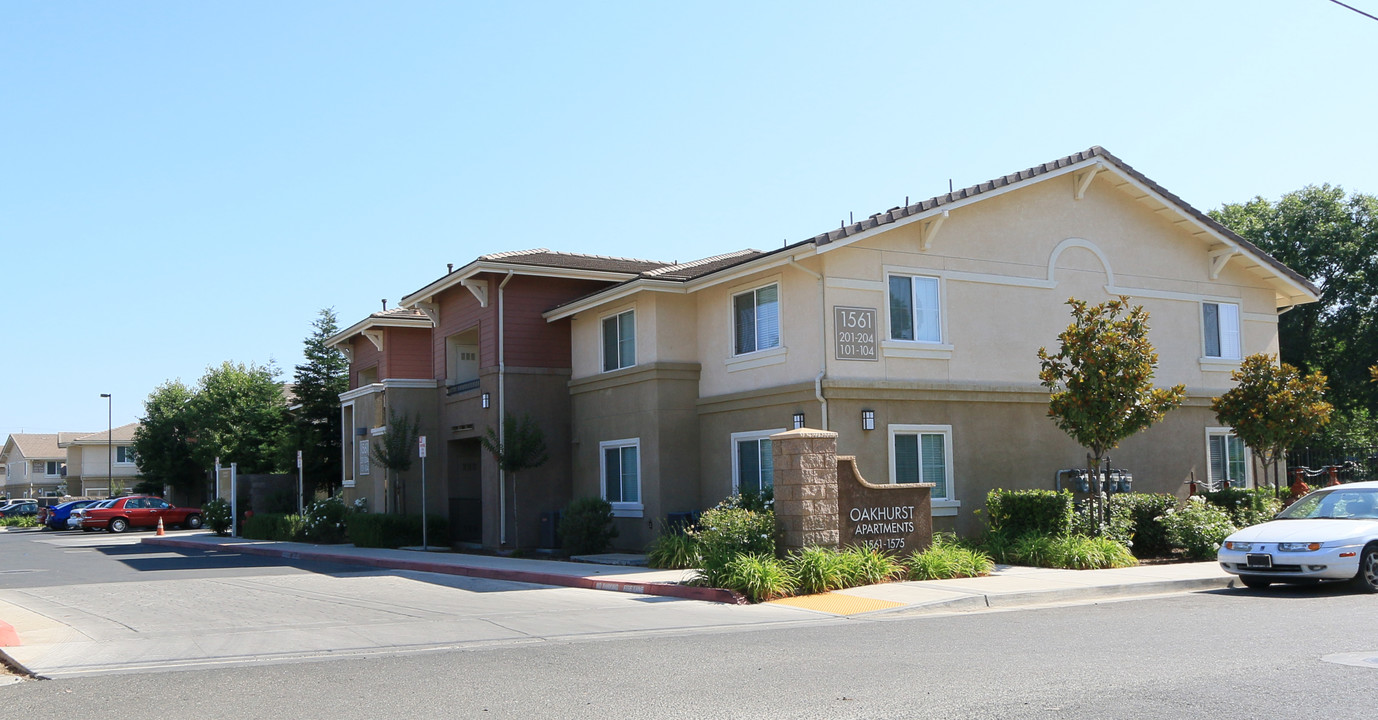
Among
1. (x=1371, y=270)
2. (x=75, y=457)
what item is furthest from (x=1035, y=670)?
(x=75, y=457)

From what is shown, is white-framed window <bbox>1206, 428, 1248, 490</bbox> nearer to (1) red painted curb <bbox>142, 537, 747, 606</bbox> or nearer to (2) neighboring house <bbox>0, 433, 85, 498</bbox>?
(1) red painted curb <bbox>142, 537, 747, 606</bbox>

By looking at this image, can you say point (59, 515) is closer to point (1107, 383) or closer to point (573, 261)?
point (573, 261)

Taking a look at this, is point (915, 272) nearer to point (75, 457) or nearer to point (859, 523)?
point (859, 523)

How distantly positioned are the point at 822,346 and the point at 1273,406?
8.83 meters

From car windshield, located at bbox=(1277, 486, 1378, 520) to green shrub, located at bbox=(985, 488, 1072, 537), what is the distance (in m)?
3.38

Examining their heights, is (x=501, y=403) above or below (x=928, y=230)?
below

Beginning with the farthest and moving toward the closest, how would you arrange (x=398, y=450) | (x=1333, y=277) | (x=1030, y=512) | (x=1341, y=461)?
(x=1333, y=277) → (x=1341, y=461) → (x=398, y=450) → (x=1030, y=512)

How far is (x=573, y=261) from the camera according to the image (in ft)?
89.4

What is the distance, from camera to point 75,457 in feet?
271

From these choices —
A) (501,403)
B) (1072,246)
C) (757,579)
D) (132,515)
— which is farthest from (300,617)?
(132,515)

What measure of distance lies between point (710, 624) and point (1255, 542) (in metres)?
7.57

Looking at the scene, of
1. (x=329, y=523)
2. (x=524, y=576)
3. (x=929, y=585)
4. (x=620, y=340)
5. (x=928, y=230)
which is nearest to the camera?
(x=929, y=585)

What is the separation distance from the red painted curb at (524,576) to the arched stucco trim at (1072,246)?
10.9 m

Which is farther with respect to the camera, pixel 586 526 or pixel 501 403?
pixel 501 403
